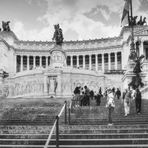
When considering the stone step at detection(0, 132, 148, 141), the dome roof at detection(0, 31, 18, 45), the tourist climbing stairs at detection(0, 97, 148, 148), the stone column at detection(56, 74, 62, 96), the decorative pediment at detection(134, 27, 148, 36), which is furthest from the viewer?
the dome roof at detection(0, 31, 18, 45)

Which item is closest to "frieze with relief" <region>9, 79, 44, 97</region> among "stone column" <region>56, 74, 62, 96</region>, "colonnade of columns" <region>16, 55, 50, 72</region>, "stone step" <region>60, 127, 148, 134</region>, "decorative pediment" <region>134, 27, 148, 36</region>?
"stone column" <region>56, 74, 62, 96</region>

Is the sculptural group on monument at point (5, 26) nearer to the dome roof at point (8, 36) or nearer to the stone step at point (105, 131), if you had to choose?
the dome roof at point (8, 36)

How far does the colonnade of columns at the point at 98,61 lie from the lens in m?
87.3

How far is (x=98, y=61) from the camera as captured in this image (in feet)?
297

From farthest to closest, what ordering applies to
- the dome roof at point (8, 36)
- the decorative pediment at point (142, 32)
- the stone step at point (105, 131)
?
the dome roof at point (8, 36) < the decorative pediment at point (142, 32) < the stone step at point (105, 131)

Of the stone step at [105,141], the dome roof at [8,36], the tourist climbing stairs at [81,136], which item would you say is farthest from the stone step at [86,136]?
the dome roof at [8,36]

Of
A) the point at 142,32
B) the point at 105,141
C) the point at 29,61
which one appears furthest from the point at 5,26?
the point at 105,141

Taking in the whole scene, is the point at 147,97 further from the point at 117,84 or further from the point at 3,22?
the point at 3,22

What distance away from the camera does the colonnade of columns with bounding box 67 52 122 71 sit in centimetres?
8731

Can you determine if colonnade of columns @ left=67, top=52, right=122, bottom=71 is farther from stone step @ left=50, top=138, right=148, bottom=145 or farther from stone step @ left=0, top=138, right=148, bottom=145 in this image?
stone step @ left=50, top=138, right=148, bottom=145

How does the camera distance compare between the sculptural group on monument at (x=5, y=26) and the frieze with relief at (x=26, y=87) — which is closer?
the frieze with relief at (x=26, y=87)

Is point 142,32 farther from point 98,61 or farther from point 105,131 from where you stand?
point 105,131

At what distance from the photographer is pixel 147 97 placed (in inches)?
1133

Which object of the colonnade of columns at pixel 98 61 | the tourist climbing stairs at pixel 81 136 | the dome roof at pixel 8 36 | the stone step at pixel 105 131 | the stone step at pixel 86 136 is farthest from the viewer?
the colonnade of columns at pixel 98 61
